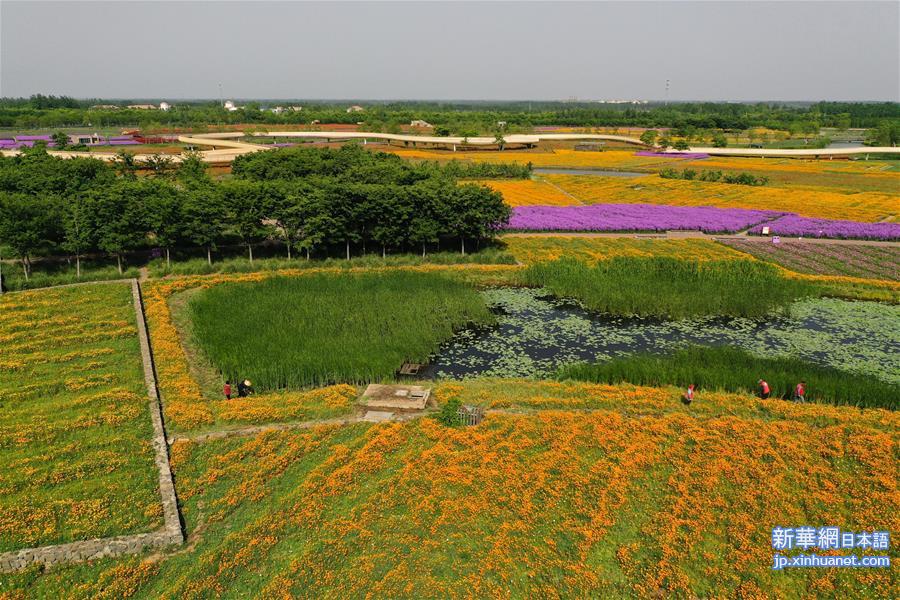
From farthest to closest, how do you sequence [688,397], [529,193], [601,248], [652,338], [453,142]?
[453,142]
[529,193]
[601,248]
[652,338]
[688,397]

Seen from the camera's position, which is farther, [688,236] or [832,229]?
[688,236]

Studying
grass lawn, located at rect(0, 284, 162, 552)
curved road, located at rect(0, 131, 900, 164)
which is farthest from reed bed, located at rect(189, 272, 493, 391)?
curved road, located at rect(0, 131, 900, 164)

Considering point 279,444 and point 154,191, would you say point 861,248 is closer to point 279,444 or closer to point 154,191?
point 279,444

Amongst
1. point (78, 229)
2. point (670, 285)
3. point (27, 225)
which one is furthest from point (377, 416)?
point (27, 225)

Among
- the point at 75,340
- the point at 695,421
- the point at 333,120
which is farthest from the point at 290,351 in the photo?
the point at 333,120

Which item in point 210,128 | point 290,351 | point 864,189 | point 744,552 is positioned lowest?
point 744,552

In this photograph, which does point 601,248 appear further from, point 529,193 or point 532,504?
point 532,504

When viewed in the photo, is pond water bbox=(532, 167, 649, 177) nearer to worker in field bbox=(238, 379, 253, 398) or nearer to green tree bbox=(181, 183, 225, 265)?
green tree bbox=(181, 183, 225, 265)
